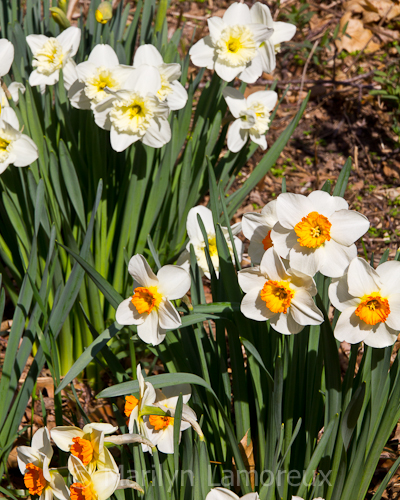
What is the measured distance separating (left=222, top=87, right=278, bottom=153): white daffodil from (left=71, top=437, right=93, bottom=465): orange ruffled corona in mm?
1296

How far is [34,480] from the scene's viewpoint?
119 centimetres

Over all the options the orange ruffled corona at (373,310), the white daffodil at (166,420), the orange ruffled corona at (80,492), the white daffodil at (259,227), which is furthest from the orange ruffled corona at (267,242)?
the orange ruffled corona at (80,492)

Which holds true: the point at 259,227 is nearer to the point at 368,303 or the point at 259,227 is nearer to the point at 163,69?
the point at 368,303

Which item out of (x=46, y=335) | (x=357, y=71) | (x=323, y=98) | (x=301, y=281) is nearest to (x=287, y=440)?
(x=301, y=281)

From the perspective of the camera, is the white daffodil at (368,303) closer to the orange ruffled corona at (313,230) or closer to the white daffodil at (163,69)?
the orange ruffled corona at (313,230)

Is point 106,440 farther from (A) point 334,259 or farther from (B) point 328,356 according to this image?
(A) point 334,259

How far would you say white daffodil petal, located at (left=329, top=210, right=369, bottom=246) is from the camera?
3.45 ft

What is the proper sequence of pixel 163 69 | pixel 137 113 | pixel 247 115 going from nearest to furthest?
pixel 137 113 < pixel 163 69 < pixel 247 115

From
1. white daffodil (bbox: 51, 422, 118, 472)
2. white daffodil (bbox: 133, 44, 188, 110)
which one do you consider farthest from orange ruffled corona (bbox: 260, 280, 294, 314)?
white daffodil (bbox: 133, 44, 188, 110)

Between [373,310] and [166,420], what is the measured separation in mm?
616

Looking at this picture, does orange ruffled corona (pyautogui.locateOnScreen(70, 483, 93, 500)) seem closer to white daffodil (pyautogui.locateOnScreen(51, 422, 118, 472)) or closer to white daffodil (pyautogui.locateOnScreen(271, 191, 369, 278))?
white daffodil (pyautogui.locateOnScreen(51, 422, 118, 472))

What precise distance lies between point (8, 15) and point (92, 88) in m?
1.08

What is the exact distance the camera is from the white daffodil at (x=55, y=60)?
174 cm

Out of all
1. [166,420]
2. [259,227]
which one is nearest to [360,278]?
[259,227]
